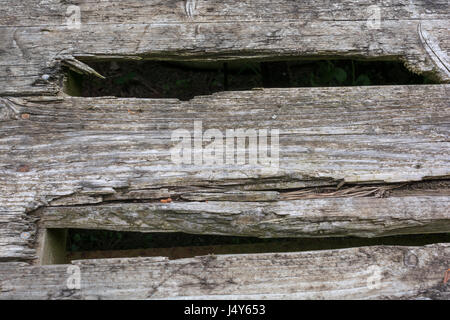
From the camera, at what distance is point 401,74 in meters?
3.22

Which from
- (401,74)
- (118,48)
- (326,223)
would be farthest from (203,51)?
(401,74)

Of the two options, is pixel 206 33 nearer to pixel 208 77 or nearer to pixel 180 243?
pixel 208 77

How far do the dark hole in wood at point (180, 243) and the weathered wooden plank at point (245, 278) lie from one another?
0.17 m

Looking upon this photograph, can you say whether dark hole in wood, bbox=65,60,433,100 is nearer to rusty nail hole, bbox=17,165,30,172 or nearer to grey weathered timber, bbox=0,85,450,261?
grey weathered timber, bbox=0,85,450,261

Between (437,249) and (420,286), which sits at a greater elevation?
(437,249)

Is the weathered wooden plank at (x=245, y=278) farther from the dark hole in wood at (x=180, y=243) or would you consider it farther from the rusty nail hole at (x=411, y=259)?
the dark hole in wood at (x=180, y=243)

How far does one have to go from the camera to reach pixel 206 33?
1.89 meters

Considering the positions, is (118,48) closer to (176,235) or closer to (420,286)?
(176,235)

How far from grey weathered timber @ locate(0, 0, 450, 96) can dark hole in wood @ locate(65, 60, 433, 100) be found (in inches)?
47.1

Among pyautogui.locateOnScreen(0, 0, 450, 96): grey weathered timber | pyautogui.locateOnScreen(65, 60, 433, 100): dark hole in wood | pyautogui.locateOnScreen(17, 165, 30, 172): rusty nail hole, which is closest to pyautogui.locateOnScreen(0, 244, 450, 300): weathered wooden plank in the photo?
pyautogui.locateOnScreen(17, 165, 30, 172): rusty nail hole

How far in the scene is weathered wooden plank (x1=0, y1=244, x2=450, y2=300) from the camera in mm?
1601

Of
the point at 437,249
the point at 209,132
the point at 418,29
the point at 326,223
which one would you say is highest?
the point at 418,29

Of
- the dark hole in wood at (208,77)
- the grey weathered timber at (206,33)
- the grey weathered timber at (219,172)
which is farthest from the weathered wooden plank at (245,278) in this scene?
the dark hole in wood at (208,77)

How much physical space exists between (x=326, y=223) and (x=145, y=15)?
1.37 metres
